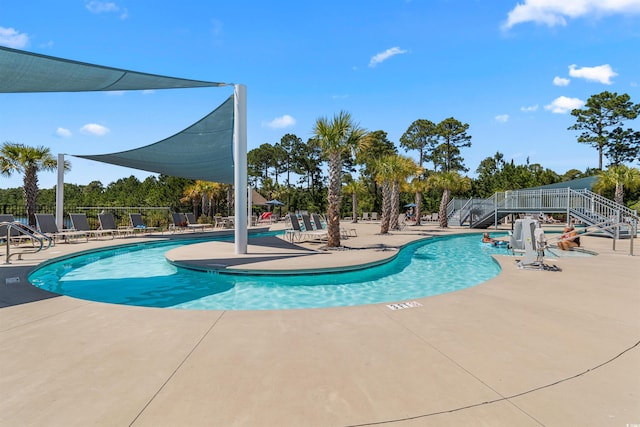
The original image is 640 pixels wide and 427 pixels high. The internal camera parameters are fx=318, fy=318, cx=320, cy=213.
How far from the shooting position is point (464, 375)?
2270 millimetres

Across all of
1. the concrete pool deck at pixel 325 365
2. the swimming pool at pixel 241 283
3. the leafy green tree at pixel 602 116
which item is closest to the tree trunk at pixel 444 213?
the swimming pool at pixel 241 283

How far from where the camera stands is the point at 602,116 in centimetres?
3080

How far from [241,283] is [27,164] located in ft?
41.7

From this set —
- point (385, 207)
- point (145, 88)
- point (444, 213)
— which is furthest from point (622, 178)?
point (145, 88)

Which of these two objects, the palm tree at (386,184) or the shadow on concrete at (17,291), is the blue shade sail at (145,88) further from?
the palm tree at (386,184)

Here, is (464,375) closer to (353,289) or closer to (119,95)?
(353,289)

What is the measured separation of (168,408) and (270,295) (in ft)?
12.4

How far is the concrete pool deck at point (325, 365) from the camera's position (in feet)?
5.99

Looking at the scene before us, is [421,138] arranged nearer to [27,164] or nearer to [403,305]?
[27,164]

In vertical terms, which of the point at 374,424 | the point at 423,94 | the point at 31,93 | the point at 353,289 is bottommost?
the point at 353,289

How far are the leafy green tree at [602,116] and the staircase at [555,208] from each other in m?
20.4

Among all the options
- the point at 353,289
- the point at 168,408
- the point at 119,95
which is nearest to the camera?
the point at 168,408

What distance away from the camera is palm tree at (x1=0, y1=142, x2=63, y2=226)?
12.7 m

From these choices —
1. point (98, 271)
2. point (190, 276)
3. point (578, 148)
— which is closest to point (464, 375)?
point (190, 276)
